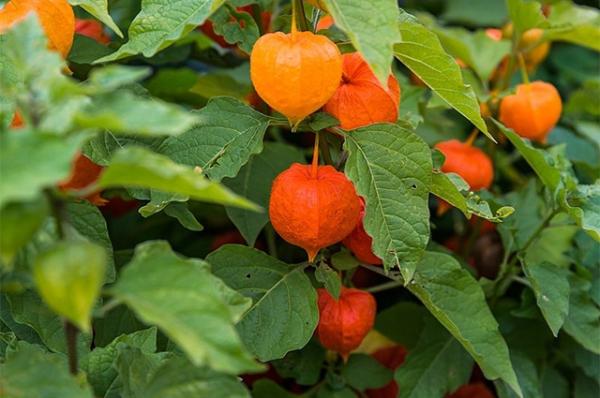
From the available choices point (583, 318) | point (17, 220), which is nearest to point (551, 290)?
point (583, 318)

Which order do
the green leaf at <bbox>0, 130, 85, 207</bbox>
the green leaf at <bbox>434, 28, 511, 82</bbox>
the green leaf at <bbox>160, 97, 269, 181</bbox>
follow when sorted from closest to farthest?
the green leaf at <bbox>0, 130, 85, 207</bbox>
the green leaf at <bbox>160, 97, 269, 181</bbox>
the green leaf at <bbox>434, 28, 511, 82</bbox>

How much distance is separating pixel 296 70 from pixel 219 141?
0.46ft

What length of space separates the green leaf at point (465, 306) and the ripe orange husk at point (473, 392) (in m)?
0.21

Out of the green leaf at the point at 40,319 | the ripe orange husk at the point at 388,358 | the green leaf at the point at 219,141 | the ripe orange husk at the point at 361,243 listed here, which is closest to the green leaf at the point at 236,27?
the green leaf at the point at 219,141

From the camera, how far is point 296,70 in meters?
0.70

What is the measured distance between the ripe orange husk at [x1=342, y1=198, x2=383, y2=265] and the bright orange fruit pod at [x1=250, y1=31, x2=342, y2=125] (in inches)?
5.9

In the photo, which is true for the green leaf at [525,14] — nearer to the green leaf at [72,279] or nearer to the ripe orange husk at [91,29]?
the ripe orange husk at [91,29]

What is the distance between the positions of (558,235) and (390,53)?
585 mm

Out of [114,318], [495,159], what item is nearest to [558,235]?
[495,159]

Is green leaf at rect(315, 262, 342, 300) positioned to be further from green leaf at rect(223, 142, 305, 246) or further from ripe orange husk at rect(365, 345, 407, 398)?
ripe orange husk at rect(365, 345, 407, 398)

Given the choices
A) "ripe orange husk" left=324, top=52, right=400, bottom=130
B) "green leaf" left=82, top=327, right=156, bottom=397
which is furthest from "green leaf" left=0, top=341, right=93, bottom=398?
"ripe orange husk" left=324, top=52, right=400, bottom=130

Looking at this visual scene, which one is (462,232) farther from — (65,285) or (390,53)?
(65,285)

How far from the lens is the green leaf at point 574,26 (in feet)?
3.67

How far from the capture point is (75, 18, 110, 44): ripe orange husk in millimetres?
1042
